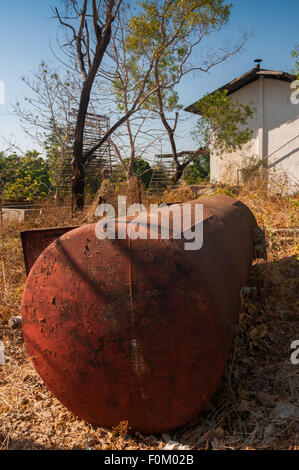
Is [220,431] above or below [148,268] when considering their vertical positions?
below

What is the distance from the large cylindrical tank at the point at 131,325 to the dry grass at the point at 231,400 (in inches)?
8.8

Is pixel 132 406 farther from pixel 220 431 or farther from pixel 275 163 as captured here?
pixel 275 163

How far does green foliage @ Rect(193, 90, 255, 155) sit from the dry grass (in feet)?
25.1

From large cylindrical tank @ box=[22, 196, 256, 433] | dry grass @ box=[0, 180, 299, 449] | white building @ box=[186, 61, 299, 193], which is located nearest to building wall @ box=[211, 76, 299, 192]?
white building @ box=[186, 61, 299, 193]

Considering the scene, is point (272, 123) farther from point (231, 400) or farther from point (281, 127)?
point (231, 400)

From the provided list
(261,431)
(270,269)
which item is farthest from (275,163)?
(261,431)

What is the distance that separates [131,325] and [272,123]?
11.8 m

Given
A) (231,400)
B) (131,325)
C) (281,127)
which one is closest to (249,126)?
(281,127)

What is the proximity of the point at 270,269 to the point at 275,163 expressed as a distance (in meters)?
8.61

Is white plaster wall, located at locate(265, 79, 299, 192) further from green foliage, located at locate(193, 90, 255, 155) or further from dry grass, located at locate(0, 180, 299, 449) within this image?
dry grass, located at locate(0, 180, 299, 449)

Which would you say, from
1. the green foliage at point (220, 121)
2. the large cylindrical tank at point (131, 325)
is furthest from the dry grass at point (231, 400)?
the green foliage at point (220, 121)

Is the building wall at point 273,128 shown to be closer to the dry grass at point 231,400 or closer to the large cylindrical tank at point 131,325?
the dry grass at point 231,400

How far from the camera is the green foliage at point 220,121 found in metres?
10.3

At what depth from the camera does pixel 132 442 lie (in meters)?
1.87
